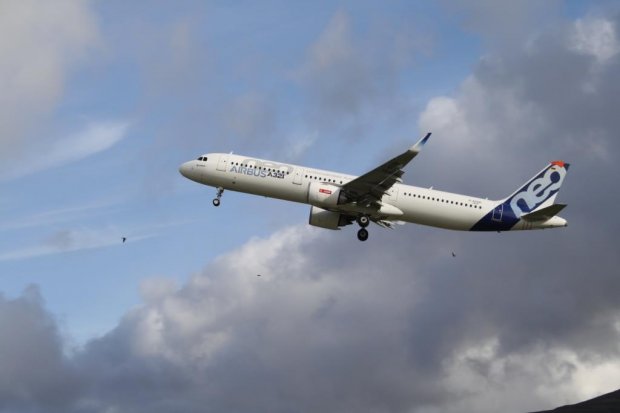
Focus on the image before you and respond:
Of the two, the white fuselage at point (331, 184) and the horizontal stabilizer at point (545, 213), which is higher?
the white fuselage at point (331, 184)

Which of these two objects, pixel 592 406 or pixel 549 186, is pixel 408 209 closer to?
pixel 549 186

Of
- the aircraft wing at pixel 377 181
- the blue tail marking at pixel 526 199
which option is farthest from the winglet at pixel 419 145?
the blue tail marking at pixel 526 199

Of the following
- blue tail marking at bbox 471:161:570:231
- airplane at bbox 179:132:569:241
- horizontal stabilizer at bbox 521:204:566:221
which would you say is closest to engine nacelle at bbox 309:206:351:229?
airplane at bbox 179:132:569:241

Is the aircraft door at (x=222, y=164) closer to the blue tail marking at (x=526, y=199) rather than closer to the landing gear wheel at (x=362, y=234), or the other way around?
the landing gear wheel at (x=362, y=234)

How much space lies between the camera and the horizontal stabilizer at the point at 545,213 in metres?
64.7

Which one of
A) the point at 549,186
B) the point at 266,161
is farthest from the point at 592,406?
the point at 266,161

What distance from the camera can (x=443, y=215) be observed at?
2635 inches

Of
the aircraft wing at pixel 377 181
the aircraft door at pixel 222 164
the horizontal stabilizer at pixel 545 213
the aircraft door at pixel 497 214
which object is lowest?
the horizontal stabilizer at pixel 545 213

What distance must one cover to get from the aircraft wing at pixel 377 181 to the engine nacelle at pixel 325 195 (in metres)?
0.60

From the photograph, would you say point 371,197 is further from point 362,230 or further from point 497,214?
point 497,214

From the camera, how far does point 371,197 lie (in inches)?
2579

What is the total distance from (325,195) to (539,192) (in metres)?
18.8

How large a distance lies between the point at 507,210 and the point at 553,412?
2109 inches

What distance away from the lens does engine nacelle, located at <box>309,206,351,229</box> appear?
230 feet
